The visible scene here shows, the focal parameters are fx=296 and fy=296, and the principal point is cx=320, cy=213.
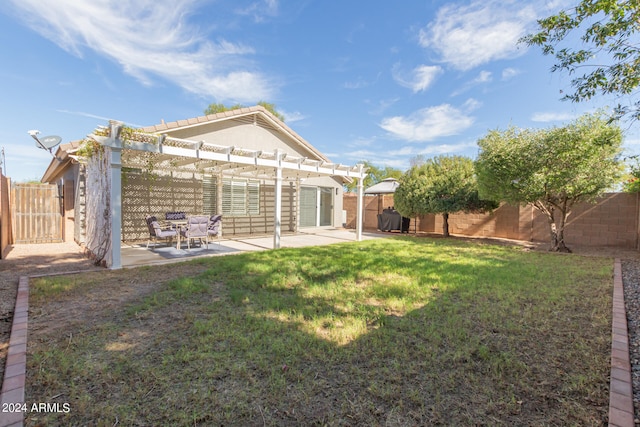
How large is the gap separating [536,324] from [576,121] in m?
8.06

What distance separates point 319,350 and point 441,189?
11.2 m

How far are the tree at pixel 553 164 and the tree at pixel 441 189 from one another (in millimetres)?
1825

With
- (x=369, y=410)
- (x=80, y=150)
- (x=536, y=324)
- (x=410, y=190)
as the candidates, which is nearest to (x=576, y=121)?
(x=410, y=190)

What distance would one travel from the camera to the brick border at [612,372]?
2.11 meters

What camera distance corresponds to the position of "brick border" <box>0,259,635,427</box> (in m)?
2.11

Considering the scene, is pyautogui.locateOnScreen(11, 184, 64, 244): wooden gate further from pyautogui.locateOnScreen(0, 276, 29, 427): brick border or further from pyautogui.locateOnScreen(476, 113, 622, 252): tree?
pyautogui.locateOnScreen(476, 113, 622, 252): tree

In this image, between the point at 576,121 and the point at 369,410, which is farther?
the point at 576,121

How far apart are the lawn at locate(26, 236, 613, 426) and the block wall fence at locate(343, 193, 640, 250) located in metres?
6.95

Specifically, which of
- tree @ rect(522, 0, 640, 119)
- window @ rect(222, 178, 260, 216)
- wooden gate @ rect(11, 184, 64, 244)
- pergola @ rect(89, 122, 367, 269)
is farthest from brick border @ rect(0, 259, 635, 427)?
wooden gate @ rect(11, 184, 64, 244)

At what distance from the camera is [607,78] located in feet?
15.1

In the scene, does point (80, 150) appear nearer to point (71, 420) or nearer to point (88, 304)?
point (88, 304)

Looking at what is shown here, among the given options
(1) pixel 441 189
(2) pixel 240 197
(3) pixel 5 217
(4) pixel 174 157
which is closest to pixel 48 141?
(3) pixel 5 217

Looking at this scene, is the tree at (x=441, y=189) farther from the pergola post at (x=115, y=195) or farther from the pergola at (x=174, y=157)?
the pergola post at (x=115, y=195)

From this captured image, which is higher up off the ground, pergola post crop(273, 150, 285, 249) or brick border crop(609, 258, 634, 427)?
pergola post crop(273, 150, 285, 249)
